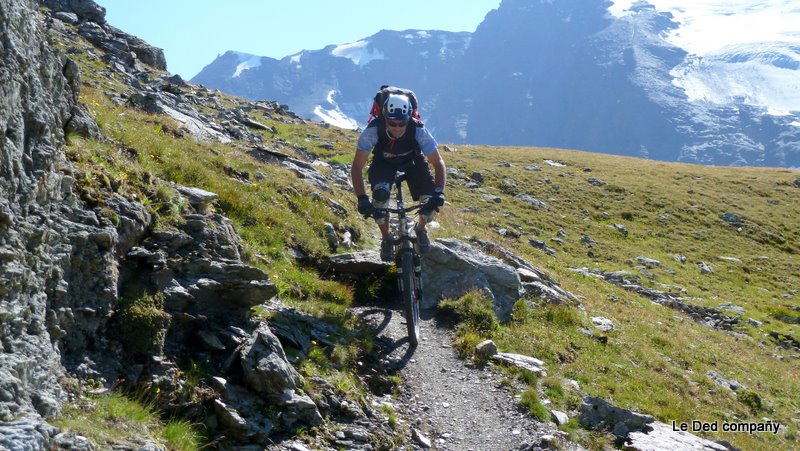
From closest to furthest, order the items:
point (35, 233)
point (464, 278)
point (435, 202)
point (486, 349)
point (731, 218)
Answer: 1. point (35, 233)
2. point (486, 349)
3. point (435, 202)
4. point (464, 278)
5. point (731, 218)

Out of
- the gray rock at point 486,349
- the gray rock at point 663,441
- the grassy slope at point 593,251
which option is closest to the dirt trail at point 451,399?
the gray rock at point 486,349

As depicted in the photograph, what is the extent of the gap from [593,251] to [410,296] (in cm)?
2601

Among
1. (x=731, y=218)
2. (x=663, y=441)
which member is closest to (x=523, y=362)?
(x=663, y=441)

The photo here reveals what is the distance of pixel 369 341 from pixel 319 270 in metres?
3.08

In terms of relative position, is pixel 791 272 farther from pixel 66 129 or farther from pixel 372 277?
pixel 66 129

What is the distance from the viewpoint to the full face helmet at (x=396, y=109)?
10.6 metres

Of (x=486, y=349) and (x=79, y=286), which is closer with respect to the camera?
(x=79, y=286)

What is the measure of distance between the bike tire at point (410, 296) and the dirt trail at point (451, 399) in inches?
10.1

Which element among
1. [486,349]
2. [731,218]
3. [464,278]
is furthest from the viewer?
[731,218]

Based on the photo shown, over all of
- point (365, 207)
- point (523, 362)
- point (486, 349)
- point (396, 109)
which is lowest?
point (523, 362)

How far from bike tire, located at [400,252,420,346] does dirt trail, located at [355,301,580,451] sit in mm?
256

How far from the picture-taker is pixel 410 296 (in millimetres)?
10594

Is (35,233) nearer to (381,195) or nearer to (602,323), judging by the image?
(381,195)

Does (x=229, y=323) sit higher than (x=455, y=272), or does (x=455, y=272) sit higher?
(x=229, y=323)
